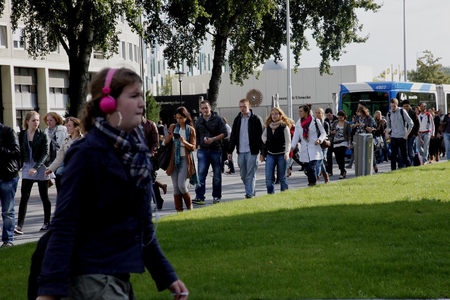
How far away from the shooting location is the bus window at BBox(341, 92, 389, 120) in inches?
974

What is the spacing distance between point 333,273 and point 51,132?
6564 millimetres

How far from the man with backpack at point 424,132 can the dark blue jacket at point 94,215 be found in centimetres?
1781

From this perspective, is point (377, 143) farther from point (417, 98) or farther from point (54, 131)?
point (54, 131)

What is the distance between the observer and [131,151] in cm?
239

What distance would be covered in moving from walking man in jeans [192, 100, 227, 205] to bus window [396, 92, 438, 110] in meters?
15.1

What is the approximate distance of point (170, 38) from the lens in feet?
94.7

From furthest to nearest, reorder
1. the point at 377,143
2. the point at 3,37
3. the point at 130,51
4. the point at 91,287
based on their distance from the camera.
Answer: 1. the point at 130,51
2. the point at 3,37
3. the point at 377,143
4. the point at 91,287

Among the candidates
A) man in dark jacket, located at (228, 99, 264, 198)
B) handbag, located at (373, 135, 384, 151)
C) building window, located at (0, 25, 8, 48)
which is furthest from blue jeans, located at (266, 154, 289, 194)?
building window, located at (0, 25, 8, 48)

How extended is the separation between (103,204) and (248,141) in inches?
363

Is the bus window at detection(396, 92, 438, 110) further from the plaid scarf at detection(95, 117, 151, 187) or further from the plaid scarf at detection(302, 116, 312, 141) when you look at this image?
the plaid scarf at detection(95, 117, 151, 187)

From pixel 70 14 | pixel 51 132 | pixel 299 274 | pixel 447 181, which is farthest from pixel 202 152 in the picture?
pixel 70 14

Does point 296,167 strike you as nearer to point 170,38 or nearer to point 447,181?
point 447,181

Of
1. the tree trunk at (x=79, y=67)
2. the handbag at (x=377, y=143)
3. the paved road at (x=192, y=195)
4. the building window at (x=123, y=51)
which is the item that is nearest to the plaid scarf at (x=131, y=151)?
the paved road at (x=192, y=195)

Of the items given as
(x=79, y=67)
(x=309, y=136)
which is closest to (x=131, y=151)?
(x=309, y=136)
